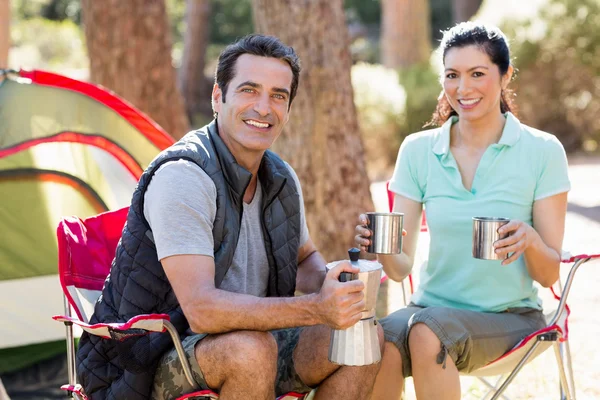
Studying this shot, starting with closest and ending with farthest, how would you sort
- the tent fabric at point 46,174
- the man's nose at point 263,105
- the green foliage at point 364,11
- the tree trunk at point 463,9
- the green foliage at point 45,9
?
the man's nose at point 263,105 < the tent fabric at point 46,174 < the tree trunk at point 463,9 < the green foliage at point 364,11 < the green foliage at point 45,9

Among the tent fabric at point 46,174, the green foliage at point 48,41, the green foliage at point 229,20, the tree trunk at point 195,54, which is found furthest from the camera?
the green foliage at point 229,20

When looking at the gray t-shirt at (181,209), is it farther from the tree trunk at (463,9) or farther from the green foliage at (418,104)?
the tree trunk at (463,9)

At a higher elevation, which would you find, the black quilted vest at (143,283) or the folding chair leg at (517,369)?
the black quilted vest at (143,283)

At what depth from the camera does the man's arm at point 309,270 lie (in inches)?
113

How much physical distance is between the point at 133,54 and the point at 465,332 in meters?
4.24

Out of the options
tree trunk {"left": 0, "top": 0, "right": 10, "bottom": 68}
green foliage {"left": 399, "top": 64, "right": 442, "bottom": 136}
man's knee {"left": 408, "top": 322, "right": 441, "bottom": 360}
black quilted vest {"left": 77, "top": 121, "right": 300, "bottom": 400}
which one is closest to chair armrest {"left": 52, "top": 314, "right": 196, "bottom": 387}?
black quilted vest {"left": 77, "top": 121, "right": 300, "bottom": 400}

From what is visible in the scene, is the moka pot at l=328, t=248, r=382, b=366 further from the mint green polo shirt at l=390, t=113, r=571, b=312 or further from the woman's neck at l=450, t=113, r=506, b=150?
the woman's neck at l=450, t=113, r=506, b=150

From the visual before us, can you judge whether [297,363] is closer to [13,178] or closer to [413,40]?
[13,178]

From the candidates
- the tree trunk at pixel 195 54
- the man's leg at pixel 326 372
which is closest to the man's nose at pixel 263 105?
the man's leg at pixel 326 372

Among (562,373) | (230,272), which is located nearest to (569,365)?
(562,373)

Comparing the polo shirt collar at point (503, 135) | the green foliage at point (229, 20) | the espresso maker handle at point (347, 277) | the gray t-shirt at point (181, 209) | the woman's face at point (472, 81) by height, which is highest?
the green foliage at point (229, 20)

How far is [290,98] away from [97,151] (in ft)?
4.92

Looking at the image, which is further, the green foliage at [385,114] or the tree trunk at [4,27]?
the green foliage at [385,114]

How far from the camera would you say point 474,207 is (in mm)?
2883
